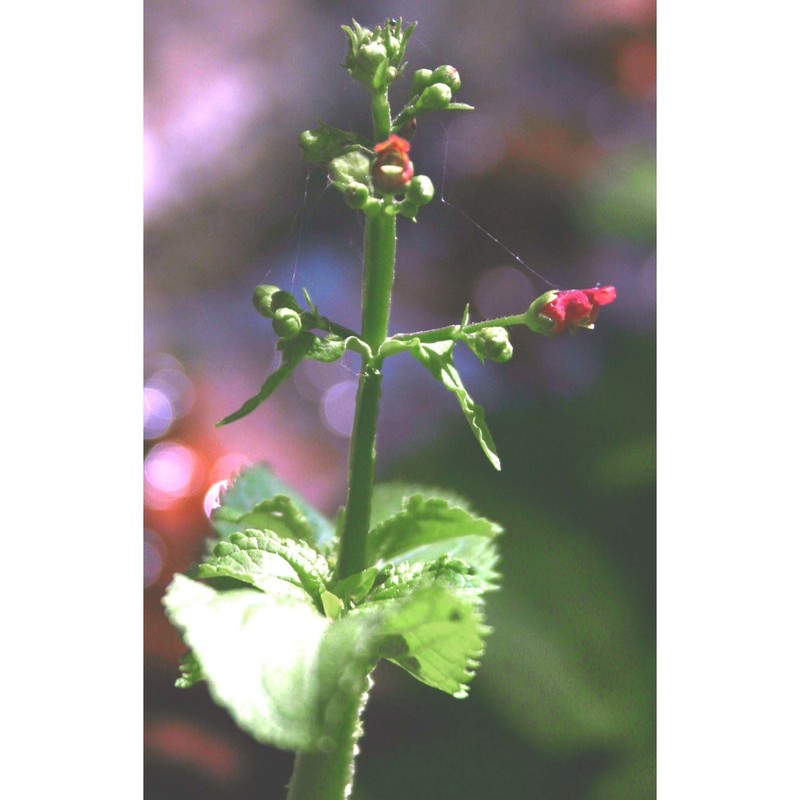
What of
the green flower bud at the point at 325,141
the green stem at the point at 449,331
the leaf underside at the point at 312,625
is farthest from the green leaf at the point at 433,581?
the green flower bud at the point at 325,141

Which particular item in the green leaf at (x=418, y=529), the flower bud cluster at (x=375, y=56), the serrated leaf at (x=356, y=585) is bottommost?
the serrated leaf at (x=356, y=585)

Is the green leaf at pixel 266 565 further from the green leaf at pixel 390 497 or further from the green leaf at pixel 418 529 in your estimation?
the green leaf at pixel 390 497

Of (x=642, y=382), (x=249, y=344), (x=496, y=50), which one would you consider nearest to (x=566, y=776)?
(x=642, y=382)

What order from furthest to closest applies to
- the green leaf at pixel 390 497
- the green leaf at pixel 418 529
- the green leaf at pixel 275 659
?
the green leaf at pixel 390 497 → the green leaf at pixel 418 529 → the green leaf at pixel 275 659

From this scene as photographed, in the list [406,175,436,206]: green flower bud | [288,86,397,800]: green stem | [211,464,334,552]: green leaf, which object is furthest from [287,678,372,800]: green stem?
[406,175,436,206]: green flower bud

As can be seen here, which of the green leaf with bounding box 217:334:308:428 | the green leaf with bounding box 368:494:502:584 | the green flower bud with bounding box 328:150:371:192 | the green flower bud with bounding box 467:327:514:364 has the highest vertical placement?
the green flower bud with bounding box 328:150:371:192

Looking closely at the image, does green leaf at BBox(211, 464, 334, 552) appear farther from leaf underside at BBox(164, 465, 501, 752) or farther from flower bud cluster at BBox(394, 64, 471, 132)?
flower bud cluster at BBox(394, 64, 471, 132)
